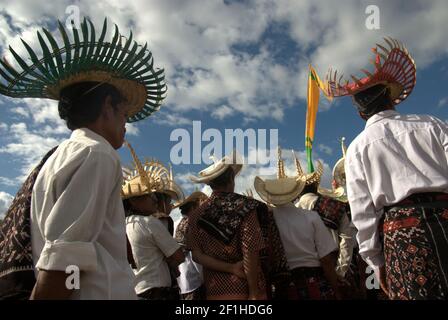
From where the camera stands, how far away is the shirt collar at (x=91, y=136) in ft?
5.95

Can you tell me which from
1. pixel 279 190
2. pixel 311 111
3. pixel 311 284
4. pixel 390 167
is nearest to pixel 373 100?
pixel 390 167

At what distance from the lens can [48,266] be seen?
4.95 ft

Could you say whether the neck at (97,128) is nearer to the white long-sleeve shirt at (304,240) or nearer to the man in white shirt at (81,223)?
the man in white shirt at (81,223)

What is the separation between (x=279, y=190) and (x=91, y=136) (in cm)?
287

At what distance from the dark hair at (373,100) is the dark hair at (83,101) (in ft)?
6.04

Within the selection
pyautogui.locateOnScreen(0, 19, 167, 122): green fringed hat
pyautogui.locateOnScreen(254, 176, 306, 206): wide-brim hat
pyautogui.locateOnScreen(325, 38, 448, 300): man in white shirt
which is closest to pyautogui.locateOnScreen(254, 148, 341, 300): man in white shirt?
pyautogui.locateOnScreen(254, 176, 306, 206): wide-brim hat

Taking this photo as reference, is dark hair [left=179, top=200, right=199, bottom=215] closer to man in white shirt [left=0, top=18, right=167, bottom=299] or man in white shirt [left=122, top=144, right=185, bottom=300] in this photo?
man in white shirt [left=122, top=144, right=185, bottom=300]

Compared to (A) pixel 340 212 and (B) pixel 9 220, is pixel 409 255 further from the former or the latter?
(A) pixel 340 212

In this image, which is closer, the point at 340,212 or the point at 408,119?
the point at 408,119

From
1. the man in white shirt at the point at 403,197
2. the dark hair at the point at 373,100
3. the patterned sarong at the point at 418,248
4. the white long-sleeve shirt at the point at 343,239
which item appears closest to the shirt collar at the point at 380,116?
the man in white shirt at the point at 403,197

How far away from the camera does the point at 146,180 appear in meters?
4.69
